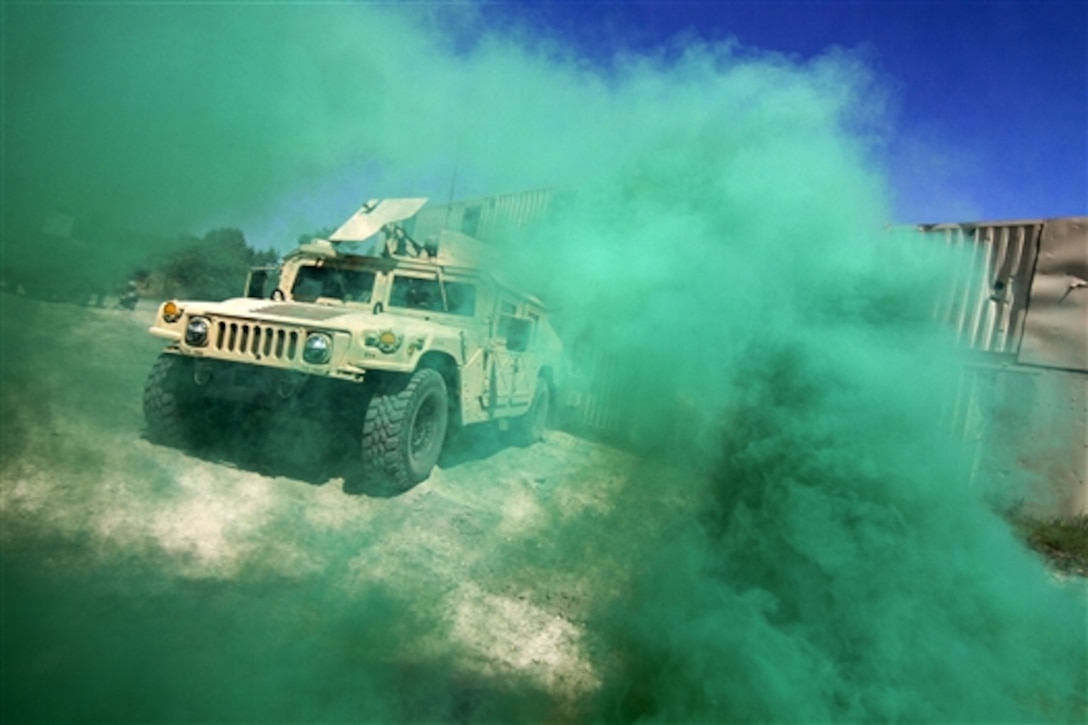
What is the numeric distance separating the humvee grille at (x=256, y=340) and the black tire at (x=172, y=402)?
38 cm

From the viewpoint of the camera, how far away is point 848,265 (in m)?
4.15

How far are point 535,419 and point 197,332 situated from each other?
3385mm

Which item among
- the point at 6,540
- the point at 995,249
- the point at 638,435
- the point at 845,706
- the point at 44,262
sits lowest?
the point at 845,706

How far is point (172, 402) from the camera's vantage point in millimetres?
4301

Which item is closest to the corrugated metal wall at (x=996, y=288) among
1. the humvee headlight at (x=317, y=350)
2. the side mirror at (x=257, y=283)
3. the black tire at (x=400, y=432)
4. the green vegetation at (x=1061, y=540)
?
the green vegetation at (x=1061, y=540)

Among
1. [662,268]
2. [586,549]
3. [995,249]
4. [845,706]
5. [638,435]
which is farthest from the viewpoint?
[995,249]

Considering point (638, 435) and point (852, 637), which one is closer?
point (852, 637)

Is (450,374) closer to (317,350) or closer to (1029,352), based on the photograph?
(317,350)

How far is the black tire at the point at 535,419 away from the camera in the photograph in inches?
260

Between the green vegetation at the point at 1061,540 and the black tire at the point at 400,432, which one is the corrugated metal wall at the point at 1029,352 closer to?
the green vegetation at the point at 1061,540

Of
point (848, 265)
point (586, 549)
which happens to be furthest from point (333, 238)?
point (848, 265)

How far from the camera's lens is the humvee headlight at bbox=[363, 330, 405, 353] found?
14.2 ft

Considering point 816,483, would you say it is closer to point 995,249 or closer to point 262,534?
point 262,534

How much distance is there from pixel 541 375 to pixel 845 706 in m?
4.45
